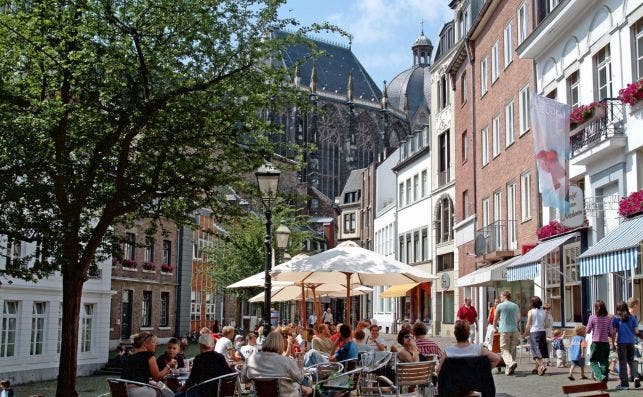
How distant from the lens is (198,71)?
16.5 m

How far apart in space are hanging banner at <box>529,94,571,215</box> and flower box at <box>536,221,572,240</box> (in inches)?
85.4

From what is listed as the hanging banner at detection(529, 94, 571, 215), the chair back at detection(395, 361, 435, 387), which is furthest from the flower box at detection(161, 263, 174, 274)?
the chair back at detection(395, 361, 435, 387)

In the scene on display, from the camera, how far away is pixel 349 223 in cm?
8031

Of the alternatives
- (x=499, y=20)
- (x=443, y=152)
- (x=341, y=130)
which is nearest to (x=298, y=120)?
(x=341, y=130)

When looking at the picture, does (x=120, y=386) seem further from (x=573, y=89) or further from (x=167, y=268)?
(x=167, y=268)

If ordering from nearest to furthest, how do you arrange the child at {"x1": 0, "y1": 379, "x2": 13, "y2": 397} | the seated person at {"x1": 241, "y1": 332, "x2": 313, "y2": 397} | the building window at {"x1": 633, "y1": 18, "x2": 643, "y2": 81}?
the seated person at {"x1": 241, "y1": 332, "x2": 313, "y2": 397}
the building window at {"x1": 633, "y1": 18, "x2": 643, "y2": 81}
the child at {"x1": 0, "y1": 379, "x2": 13, "y2": 397}

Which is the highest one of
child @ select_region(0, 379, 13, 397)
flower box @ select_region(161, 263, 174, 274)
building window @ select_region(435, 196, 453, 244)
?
building window @ select_region(435, 196, 453, 244)

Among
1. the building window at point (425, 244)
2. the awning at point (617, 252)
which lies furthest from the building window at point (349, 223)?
the awning at point (617, 252)

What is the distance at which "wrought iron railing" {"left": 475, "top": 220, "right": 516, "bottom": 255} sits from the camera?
92.5ft

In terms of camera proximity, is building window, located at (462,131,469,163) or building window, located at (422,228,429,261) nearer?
building window, located at (462,131,469,163)

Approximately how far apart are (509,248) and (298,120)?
7881 centimetres

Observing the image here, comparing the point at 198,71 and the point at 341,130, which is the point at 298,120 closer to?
the point at 341,130

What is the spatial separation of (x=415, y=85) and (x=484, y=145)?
9491 cm

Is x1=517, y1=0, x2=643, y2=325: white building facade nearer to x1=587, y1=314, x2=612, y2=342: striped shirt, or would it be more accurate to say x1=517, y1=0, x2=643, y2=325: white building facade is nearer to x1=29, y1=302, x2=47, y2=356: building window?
x1=587, y1=314, x2=612, y2=342: striped shirt
